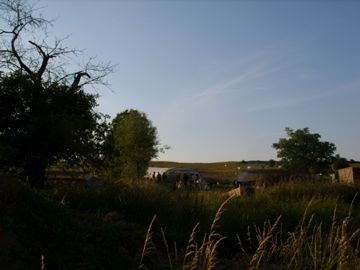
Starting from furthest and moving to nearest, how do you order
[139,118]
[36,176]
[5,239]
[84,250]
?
[139,118] < [36,176] < [84,250] < [5,239]

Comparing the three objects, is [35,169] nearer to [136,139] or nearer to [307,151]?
[136,139]

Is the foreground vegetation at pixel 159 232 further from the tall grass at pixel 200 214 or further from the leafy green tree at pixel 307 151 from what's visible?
the leafy green tree at pixel 307 151

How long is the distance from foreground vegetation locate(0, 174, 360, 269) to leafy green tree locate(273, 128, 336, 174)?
57833 millimetres

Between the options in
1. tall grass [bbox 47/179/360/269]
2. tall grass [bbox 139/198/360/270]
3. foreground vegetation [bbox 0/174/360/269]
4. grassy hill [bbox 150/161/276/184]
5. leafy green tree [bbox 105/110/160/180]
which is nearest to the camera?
tall grass [bbox 139/198/360/270]

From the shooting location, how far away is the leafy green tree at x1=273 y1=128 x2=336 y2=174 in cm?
7062

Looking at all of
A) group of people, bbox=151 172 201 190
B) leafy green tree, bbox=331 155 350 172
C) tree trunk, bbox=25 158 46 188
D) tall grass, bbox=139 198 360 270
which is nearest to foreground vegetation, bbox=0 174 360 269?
tall grass, bbox=139 198 360 270

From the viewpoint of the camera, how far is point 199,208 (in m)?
10.8

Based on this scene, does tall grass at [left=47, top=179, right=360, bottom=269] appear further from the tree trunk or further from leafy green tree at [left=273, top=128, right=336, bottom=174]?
leafy green tree at [left=273, top=128, right=336, bottom=174]

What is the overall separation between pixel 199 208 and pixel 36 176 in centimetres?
471

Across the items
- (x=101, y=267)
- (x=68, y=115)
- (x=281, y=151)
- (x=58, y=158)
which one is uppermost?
(x=281, y=151)

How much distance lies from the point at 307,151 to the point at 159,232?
212 ft

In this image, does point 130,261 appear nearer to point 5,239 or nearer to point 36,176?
point 5,239

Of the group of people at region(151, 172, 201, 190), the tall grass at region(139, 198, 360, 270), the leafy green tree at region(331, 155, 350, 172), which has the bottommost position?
the tall grass at region(139, 198, 360, 270)

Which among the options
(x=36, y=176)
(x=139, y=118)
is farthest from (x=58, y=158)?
(x=139, y=118)
